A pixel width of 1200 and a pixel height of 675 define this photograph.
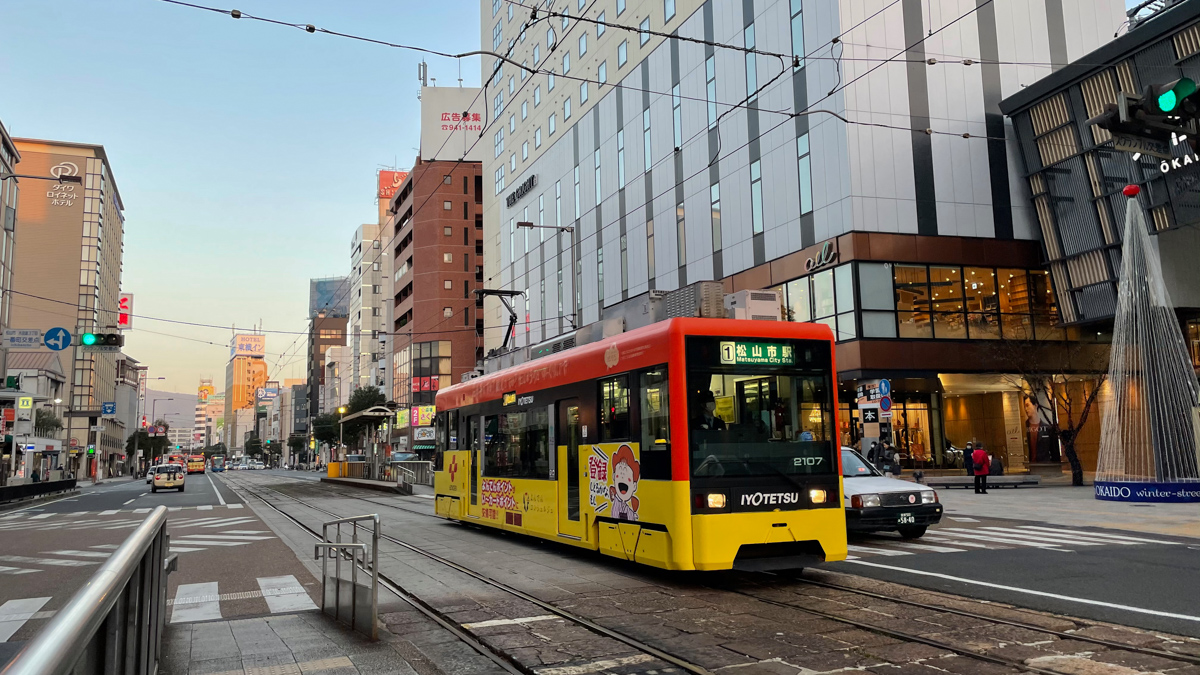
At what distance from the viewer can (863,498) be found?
13633 millimetres

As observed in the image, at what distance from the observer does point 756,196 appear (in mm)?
33812

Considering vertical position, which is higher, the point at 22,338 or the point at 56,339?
the point at 22,338

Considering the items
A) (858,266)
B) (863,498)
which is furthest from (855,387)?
(863,498)

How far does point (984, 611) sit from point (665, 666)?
11.8 feet

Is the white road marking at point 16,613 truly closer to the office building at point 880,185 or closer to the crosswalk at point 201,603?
the crosswalk at point 201,603

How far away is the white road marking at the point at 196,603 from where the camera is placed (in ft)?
28.6

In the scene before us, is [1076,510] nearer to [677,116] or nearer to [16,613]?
[16,613]

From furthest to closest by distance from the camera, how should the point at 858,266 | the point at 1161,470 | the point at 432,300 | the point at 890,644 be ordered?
the point at 432,300
the point at 858,266
the point at 1161,470
the point at 890,644

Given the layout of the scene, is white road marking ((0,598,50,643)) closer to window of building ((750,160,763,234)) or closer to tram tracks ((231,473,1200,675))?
tram tracks ((231,473,1200,675))

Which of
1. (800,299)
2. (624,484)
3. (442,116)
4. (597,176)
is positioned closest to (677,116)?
(597,176)

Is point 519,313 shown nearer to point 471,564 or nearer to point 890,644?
point 471,564

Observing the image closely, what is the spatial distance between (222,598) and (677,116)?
3264 centimetres

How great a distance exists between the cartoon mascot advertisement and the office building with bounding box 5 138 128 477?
93.1 meters

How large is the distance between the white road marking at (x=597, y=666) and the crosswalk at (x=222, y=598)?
3.88 m
